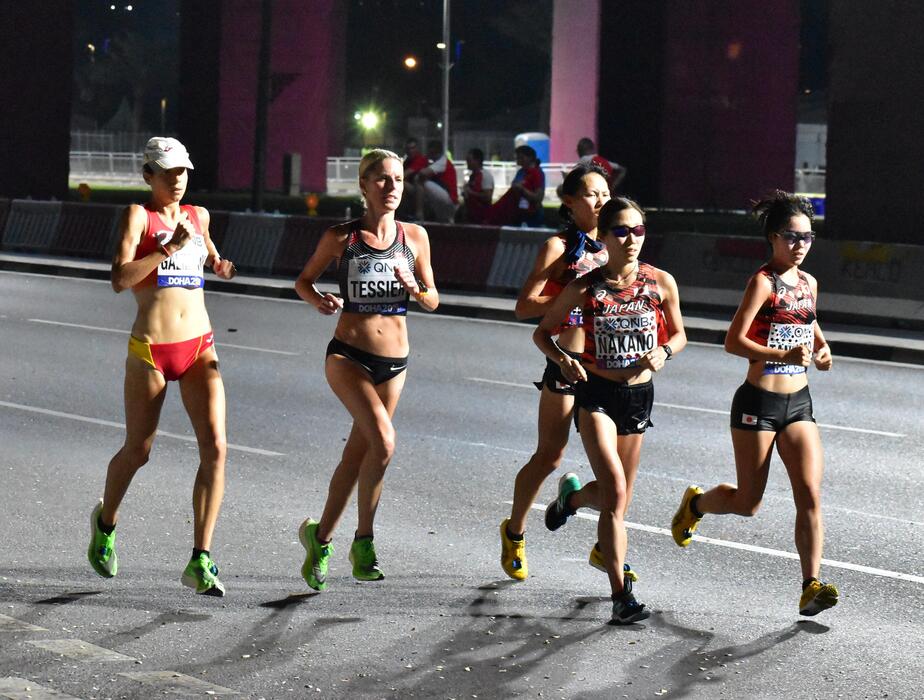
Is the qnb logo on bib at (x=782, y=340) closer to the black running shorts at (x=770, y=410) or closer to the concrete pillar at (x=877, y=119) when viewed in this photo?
the black running shorts at (x=770, y=410)

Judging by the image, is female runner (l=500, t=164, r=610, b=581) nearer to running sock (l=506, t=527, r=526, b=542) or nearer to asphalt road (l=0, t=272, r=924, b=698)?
running sock (l=506, t=527, r=526, b=542)

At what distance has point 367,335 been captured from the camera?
23.5 ft

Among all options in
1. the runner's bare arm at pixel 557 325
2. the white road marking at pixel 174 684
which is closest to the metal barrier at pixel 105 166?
the runner's bare arm at pixel 557 325

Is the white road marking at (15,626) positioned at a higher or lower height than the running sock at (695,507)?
lower

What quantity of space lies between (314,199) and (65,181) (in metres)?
7.07

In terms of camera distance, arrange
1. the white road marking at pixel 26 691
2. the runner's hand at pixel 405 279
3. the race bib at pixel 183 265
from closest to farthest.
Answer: the white road marking at pixel 26 691 < the race bib at pixel 183 265 < the runner's hand at pixel 405 279

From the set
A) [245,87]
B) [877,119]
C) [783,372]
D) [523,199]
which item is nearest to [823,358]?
[783,372]

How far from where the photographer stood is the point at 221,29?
57.9 metres

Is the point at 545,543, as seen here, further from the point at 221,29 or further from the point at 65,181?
the point at 221,29

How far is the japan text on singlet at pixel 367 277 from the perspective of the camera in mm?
7188

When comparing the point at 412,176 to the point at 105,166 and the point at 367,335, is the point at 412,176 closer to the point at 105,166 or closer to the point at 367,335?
the point at 367,335

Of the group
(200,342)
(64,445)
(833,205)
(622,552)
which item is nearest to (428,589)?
(622,552)

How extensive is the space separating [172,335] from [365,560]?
4.29 ft

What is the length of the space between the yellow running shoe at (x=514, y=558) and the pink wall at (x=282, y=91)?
1996 inches
